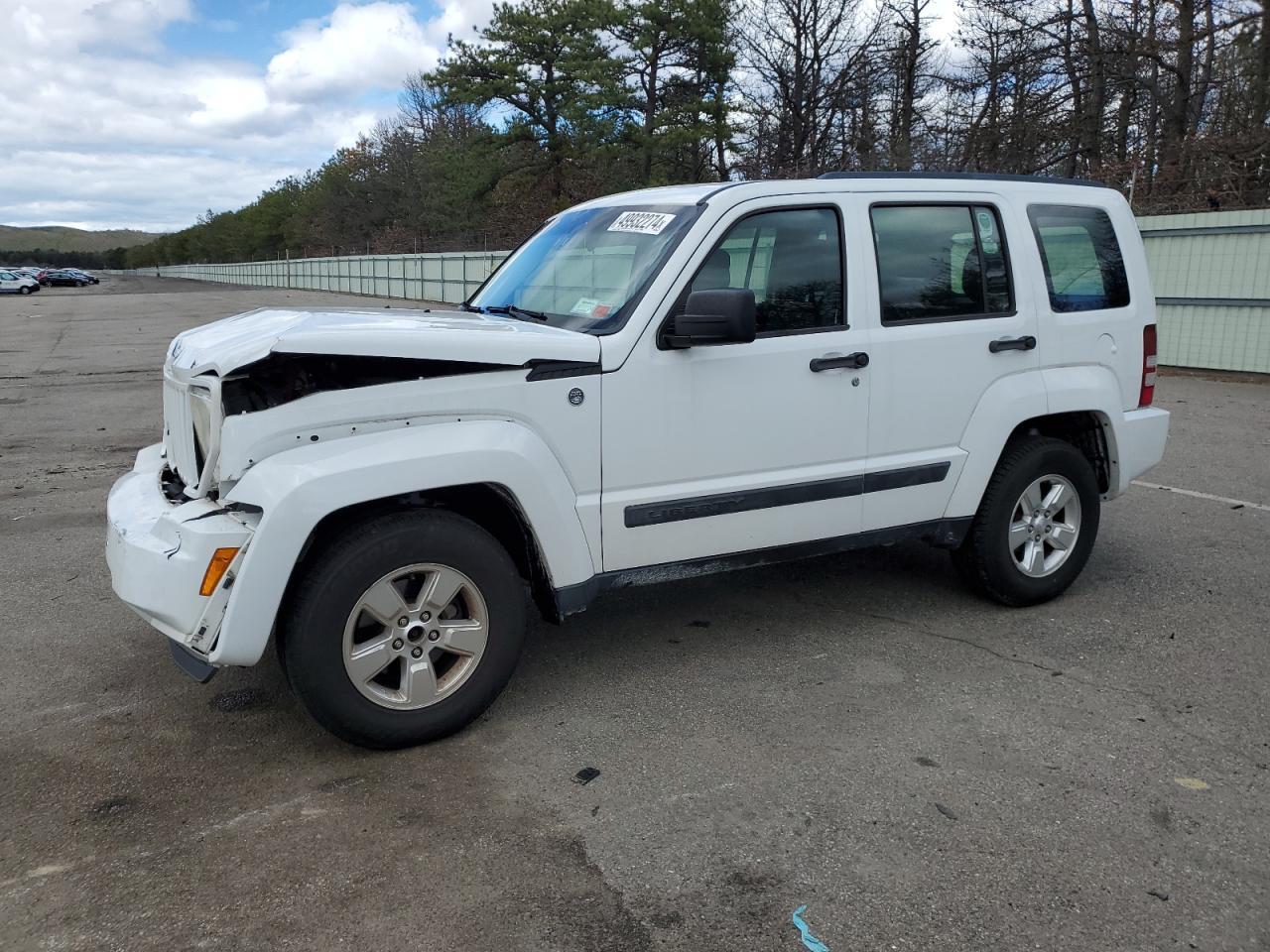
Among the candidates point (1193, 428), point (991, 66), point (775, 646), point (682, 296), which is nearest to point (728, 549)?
point (775, 646)

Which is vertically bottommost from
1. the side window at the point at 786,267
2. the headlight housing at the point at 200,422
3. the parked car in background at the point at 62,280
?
the headlight housing at the point at 200,422

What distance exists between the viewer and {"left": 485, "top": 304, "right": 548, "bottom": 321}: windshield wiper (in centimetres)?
419

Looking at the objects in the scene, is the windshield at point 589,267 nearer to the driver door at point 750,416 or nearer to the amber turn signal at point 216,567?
the driver door at point 750,416

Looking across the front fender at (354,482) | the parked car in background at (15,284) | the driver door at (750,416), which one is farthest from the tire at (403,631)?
the parked car in background at (15,284)

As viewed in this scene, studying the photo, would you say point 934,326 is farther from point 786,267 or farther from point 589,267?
point 589,267

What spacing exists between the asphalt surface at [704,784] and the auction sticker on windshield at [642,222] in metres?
1.78

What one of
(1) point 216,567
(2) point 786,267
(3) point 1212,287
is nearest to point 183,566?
(1) point 216,567

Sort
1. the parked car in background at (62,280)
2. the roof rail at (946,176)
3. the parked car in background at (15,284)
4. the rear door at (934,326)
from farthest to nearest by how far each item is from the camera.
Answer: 1. the parked car in background at (62,280)
2. the parked car in background at (15,284)
3. the roof rail at (946,176)
4. the rear door at (934,326)

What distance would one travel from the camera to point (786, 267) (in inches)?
162

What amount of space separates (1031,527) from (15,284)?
67.9 m

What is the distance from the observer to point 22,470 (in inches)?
320

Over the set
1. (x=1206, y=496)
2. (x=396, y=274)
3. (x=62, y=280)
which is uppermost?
(x=62, y=280)

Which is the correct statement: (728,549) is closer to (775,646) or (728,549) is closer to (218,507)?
(775,646)

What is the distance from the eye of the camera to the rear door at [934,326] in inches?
169
